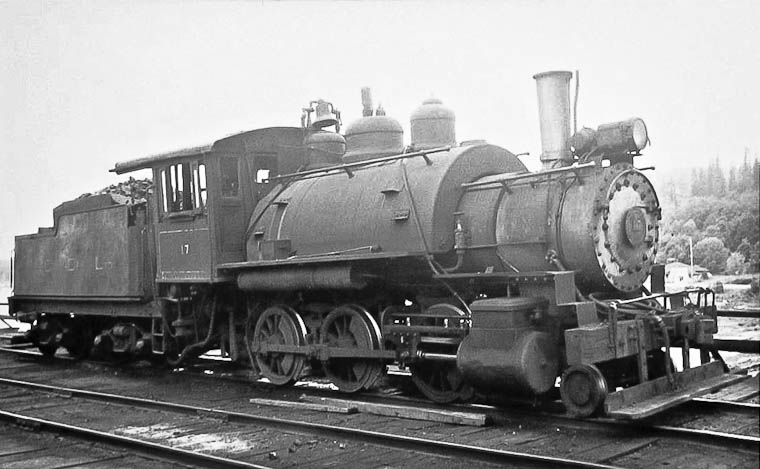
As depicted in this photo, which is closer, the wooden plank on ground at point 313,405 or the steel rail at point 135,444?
the steel rail at point 135,444

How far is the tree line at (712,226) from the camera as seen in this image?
21.4 feet

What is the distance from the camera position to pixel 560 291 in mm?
6945

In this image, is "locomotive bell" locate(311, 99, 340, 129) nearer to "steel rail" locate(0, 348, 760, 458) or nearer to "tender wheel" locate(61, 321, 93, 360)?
"steel rail" locate(0, 348, 760, 458)

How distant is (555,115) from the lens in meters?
7.77

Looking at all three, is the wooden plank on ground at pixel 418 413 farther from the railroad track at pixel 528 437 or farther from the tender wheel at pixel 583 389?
the tender wheel at pixel 583 389

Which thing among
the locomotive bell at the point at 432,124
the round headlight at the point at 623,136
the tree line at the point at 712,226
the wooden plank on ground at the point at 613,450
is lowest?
the wooden plank on ground at the point at 613,450

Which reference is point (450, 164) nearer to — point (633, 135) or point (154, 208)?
point (633, 135)

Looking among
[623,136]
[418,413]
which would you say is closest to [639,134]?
[623,136]

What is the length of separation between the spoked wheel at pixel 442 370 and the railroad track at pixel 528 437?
0.17 meters

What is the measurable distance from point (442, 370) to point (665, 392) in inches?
91.2

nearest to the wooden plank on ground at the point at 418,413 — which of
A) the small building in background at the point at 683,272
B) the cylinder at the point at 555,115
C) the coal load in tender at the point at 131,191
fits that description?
the cylinder at the point at 555,115

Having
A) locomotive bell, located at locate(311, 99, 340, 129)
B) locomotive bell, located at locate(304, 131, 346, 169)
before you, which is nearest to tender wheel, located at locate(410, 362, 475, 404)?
locomotive bell, located at locate(304, 131, 346, 169)

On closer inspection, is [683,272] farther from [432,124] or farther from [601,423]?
[432,124]

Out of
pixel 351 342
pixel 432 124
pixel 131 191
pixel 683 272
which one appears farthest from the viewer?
pixel 131 191
